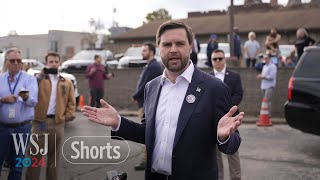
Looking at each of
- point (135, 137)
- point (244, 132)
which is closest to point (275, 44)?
point (244, 132)

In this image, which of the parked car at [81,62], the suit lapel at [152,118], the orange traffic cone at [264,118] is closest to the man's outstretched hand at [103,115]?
the suit lapel at [152,118]

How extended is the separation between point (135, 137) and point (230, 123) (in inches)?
32.6

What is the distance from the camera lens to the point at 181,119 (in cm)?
293

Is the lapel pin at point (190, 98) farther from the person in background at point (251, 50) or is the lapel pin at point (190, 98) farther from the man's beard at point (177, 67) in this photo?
the person in background at point (251, 50)

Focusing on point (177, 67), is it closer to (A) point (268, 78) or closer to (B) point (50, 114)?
(B) point (50, 114)

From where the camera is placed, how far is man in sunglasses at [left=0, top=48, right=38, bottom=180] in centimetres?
518

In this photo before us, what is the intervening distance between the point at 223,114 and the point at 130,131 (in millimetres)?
716

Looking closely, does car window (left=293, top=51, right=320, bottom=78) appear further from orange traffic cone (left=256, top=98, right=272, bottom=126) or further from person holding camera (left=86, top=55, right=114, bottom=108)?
person holding camera (left=86, top=55, right=114, bottom=108)

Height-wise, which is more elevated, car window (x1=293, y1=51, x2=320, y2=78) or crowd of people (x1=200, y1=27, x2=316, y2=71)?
crowd of people (x1=200, y1=27, x2=316, y2=71)

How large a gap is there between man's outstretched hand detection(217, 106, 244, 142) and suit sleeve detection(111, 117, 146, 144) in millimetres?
710

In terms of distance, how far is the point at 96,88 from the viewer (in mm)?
13742

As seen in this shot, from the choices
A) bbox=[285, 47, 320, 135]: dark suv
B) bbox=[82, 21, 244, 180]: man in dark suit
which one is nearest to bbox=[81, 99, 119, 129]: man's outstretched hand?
bbox=[82, 21, 244, 180]: man in dark suit

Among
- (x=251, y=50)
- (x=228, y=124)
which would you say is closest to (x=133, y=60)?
(x=251, y=50)

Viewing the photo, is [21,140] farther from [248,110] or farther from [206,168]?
[248,110]
